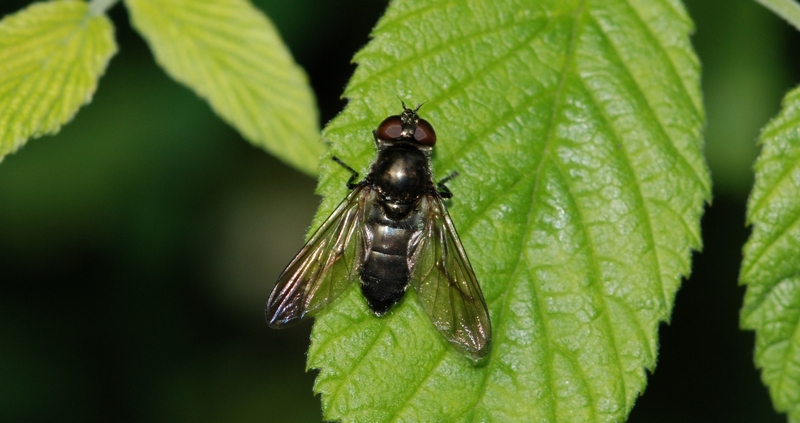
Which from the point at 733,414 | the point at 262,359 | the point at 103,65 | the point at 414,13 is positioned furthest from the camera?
the point at 262,359

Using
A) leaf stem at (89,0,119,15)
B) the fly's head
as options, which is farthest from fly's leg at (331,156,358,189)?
leaf stem at (89,0,119,15)

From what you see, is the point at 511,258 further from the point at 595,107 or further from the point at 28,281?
the point at 28,281

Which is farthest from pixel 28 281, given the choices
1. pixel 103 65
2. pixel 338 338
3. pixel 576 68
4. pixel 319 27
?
pixel 576 68

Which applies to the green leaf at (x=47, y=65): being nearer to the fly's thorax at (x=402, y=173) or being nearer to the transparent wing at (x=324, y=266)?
the transparent wing at (x=324, y=266)

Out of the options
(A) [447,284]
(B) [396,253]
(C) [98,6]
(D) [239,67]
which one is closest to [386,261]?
(B) [396,253]

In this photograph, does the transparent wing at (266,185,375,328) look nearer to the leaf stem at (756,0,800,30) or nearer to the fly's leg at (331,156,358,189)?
the fly's leg at (331,156,358,189)
